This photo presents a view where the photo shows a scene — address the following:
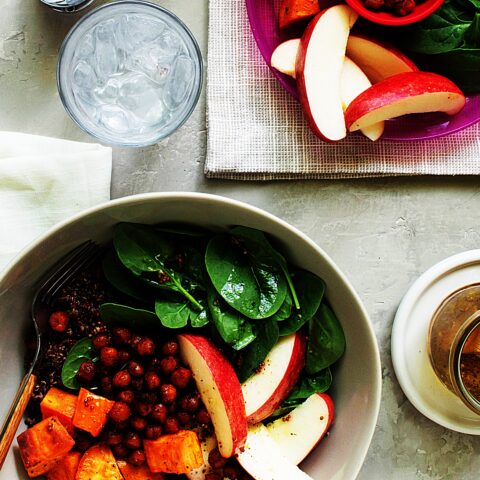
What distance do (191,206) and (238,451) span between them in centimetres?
35

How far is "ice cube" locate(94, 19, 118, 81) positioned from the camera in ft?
3.45

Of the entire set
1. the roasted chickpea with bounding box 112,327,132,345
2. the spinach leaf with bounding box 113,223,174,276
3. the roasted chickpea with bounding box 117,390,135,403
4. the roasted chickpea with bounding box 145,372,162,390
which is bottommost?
the roasted chickpea with bounding box 117,390,135,403

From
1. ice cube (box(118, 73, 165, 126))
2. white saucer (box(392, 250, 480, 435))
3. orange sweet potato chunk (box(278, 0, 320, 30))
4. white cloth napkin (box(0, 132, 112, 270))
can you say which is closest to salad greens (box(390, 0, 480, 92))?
orange sweet potato chunk (box(278, 0, 320, 30))

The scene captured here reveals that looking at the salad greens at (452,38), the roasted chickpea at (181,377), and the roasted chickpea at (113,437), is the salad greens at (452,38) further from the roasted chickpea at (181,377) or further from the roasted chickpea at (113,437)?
→ the roasted chickpea at (113,437)

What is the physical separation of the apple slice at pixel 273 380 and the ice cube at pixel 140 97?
16.6 inches

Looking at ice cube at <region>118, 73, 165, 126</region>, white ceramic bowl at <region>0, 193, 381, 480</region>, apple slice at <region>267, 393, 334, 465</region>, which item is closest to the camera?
white ceramic bowl at <region>0, 193, 381, 480</region>

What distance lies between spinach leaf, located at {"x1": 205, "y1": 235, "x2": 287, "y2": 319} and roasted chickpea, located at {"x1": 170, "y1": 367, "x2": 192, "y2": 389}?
0.37ft

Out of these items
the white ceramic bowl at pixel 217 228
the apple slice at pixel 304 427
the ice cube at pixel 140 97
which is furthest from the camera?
the ice cube at pixel 140 97

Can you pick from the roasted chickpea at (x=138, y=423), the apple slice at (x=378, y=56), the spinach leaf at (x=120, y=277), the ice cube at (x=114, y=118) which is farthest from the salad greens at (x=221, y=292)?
the apple slice at (x=378, y=56)

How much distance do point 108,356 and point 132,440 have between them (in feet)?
0.40

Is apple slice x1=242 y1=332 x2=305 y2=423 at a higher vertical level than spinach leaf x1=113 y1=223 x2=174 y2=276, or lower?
lower

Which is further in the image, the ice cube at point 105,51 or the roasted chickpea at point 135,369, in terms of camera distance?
the ice cube at point 105,51

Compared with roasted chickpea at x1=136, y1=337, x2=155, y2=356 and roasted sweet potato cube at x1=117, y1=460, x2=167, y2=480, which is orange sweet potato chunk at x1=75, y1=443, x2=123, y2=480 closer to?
roasted sweet potato cube at x1=117, y1=460, x2=167, y2=480

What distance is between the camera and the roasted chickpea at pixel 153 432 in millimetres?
916
